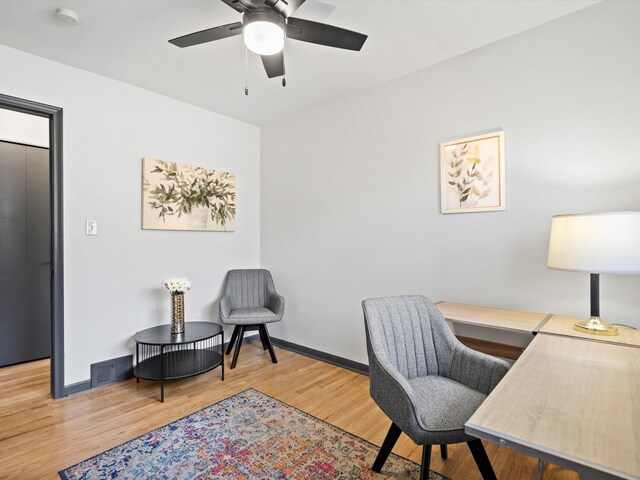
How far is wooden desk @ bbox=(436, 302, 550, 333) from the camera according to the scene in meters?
1.78

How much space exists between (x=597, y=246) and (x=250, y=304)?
9.67ft

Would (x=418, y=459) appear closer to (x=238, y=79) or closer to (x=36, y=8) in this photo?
(x=238, y=79)

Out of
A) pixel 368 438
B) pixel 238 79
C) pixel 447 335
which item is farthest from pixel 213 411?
pixel 238 79

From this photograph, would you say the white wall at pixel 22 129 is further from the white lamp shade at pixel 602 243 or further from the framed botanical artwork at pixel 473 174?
the white lamp shade at pixel 602 243

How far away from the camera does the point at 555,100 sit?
2064 mm

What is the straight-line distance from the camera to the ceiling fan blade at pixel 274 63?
6.67 feet

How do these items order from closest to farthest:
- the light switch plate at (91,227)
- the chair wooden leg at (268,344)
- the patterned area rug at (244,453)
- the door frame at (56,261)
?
the patterned area rug at (244,453) < the door frame at (56,261) < the light switch plate at (91,227) < the chair wooden leg at (268,344)

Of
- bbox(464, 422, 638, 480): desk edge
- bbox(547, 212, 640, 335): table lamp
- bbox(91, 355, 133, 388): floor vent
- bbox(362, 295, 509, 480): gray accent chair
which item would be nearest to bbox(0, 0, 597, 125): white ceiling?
bbox(547, 212, 640, 335): table lamp

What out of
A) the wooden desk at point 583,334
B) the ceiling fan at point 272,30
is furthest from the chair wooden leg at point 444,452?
the ceiling fan at point 272,30

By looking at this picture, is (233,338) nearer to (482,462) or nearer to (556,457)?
(482,462)

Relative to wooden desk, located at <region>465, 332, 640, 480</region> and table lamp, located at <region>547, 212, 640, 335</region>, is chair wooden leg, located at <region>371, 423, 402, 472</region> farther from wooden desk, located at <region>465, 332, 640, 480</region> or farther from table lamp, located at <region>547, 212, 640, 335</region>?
table lamp, located at <region>547, 212, 640, 335</region>

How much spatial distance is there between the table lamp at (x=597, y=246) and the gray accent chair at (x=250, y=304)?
7.61ft

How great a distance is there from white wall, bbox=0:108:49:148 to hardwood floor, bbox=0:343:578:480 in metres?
2.17

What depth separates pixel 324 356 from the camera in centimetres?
329
